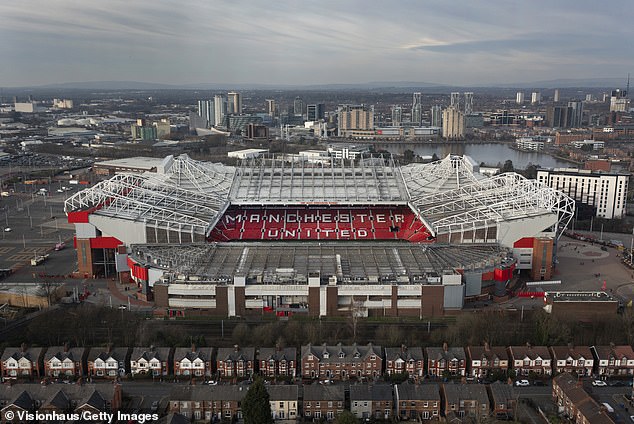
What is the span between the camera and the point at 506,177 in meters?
36.7

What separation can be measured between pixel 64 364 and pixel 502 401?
1442cm

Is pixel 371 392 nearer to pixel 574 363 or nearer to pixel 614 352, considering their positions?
pixel 574 363

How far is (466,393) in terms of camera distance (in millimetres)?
17297

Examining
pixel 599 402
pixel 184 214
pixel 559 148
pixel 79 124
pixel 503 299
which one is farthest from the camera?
pixel 79 124

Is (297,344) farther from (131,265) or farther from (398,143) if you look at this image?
(398,143)

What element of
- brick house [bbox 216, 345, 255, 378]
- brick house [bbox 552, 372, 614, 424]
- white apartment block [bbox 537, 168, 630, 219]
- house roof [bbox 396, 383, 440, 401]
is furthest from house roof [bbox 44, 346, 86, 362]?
white apartment block [bbox 537, 168, 630, 219]

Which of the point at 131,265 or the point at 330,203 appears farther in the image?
the point at 330,203

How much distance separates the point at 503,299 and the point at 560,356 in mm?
7406

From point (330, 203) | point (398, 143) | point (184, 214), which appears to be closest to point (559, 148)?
point (398, 143)

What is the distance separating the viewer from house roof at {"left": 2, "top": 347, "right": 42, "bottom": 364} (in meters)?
19.7

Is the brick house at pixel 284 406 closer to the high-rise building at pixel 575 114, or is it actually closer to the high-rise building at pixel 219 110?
the high-rise building at pixel 219 110

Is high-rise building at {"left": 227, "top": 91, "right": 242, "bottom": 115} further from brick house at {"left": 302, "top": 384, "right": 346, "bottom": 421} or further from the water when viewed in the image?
brick house at {"left": 302, "top": 384, "right": 346, "bottom": 421}

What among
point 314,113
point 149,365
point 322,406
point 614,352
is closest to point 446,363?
point 322,406

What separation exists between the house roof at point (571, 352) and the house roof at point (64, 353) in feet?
54.3
